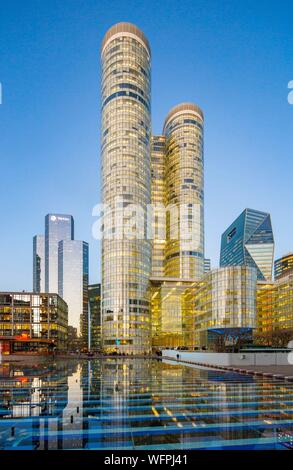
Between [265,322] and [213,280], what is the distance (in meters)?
62.4

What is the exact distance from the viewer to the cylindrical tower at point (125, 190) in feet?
522

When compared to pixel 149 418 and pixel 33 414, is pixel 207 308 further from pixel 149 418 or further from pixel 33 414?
pixel 149 418

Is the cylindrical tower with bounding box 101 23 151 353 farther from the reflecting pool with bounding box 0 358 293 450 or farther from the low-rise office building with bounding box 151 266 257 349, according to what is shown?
the reflecting pool with bounding box 0 358 293 450

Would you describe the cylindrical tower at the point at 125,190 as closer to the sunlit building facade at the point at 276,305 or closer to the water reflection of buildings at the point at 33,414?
the sunlit building facade at the point at 276,305

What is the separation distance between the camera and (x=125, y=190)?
162 meters

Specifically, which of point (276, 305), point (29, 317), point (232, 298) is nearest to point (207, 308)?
point (232, 298)

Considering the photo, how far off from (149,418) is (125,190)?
147387mm

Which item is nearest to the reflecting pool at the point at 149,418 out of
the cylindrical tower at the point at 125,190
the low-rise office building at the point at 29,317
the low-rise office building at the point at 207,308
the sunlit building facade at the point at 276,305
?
the low-rise office building at the point at 207,308

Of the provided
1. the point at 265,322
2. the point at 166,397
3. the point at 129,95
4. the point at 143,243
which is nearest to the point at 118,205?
the point at 143,243

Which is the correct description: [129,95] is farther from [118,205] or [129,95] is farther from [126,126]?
[118,205]

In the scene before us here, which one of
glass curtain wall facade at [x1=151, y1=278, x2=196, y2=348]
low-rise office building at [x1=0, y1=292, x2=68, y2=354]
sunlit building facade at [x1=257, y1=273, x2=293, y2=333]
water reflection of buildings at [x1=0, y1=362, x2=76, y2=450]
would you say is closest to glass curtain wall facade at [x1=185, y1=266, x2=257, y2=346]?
sunlit building facade at [x1=257, y1=273, x2=293, y2=333]

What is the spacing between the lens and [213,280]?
11656cm

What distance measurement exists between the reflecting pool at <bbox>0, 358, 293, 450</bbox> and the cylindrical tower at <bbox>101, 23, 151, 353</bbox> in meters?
132

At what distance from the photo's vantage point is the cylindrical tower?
15900 centimetres
